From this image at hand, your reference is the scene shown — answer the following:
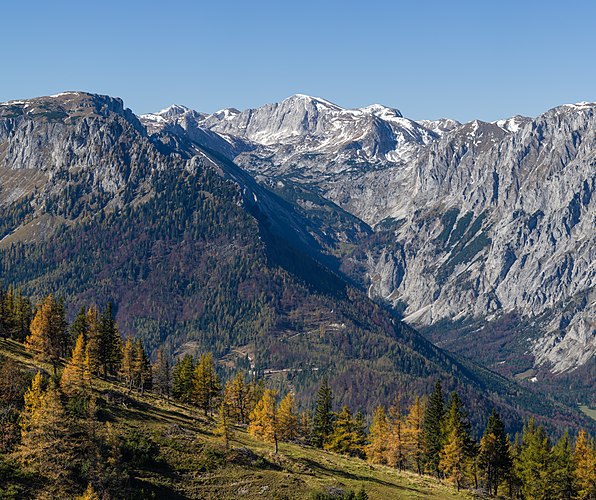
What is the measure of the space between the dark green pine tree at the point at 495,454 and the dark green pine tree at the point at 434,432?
24.9 feet

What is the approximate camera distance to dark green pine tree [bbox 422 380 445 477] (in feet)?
440

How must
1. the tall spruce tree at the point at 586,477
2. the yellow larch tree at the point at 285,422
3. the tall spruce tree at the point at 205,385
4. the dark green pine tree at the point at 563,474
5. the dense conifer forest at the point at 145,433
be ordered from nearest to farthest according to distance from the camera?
the dense conifer forest at the point at 145,433 < the yellow larch tree at the point at 285,422 < the dark green pine tree at the point at 563,474 < the tall spruce tree at the point at 586,477 < the tall spruce tree at the point at 205,385

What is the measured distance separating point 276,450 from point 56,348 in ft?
151

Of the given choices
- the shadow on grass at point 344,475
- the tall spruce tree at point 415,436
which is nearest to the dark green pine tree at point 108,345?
the shadow on grass at point 344,475

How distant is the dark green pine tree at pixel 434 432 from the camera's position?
13400cm

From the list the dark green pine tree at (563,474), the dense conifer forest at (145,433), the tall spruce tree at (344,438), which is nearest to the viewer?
the dense conifer forest at (145,433)

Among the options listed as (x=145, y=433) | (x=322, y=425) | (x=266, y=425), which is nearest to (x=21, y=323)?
(x=322, y=425)

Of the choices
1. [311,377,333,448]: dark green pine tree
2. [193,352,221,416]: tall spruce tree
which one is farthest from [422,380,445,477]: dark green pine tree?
[193,352,221,416]: tall spruce tree

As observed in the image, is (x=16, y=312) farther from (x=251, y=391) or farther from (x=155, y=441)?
(x=155, y=441)

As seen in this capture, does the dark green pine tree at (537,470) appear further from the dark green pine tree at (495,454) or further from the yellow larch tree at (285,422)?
the yellow larch tree at (285,422)

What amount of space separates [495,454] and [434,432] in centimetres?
1296

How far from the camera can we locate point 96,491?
3209 inches

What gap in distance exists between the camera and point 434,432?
136 m

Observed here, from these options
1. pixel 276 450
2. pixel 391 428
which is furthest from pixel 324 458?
pixel 391 428
